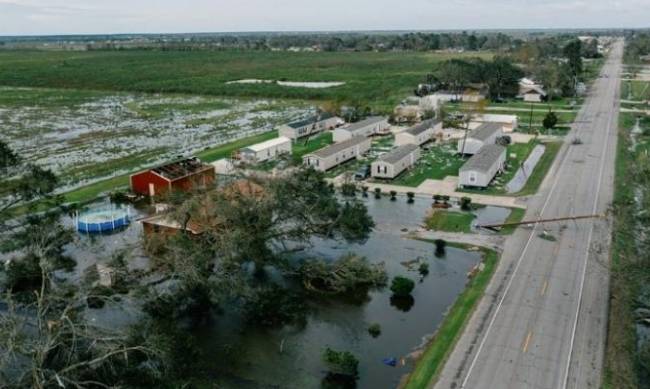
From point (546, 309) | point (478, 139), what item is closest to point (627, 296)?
point (546, 309)

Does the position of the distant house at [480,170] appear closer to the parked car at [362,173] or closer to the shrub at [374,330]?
the parked car at [362,173]

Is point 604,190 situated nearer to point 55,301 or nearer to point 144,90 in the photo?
point 55,301

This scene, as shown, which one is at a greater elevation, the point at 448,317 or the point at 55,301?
the point at 55,301

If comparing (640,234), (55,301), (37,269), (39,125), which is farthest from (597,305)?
(39,125)

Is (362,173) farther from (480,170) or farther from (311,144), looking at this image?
(311,144)

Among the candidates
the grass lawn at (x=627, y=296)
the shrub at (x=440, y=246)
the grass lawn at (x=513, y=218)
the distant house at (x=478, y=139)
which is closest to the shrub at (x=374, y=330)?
the grass lawn at (x=627, y=296)
